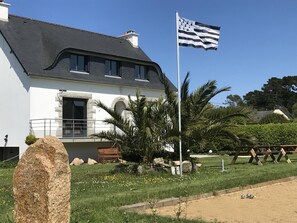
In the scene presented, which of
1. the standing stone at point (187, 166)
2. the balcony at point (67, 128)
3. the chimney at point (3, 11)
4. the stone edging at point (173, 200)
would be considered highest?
the chimney at point (3, 11)

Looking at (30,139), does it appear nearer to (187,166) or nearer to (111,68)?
(111,68)

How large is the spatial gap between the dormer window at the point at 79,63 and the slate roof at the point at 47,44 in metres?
0.60

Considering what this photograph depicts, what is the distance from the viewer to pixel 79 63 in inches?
1153

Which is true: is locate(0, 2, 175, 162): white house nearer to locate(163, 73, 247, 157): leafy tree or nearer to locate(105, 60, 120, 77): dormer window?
locate(105, 60, 120, 77): dormer window

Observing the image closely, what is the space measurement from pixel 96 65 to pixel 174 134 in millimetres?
15231

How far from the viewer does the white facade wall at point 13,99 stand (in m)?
25.7

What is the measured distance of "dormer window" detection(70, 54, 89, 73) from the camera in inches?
1135

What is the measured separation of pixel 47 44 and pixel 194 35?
14.9 meters

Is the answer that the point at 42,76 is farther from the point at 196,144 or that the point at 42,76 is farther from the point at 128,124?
the point at 196,144

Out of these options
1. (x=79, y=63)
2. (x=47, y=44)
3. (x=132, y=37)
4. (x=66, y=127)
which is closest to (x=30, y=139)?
(x=66, y=127)

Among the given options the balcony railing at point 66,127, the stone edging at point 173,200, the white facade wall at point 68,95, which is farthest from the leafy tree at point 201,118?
the white facade wall at point 68,95

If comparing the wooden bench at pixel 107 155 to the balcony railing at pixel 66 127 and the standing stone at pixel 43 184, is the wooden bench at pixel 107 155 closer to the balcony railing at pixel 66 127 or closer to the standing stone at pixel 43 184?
the balcony railing at pixel 66 127

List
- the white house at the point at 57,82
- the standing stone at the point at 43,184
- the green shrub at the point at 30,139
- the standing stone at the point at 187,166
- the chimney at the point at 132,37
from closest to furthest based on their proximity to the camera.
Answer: the standing stone at the point at 43,184 < the standing stone at the point at 187,166 < the green shrub at the point at 30,139 < the white house at the point at 57,82 < the chimney at the point at 132,37

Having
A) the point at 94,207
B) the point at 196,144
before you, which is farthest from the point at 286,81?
the point at 94,207
